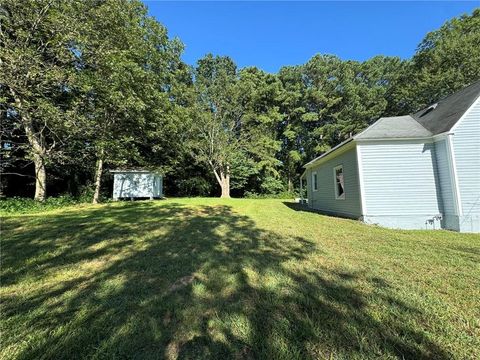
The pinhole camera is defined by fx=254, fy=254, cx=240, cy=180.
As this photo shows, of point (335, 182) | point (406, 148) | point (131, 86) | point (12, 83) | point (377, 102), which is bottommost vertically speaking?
point (335, 182)

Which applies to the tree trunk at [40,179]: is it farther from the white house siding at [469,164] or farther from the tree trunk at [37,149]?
the white house siding at [469,164]

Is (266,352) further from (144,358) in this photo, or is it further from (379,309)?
(379,309)

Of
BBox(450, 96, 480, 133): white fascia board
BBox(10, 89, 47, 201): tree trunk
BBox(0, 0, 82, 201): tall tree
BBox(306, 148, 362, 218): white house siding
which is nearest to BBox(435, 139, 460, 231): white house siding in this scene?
BBox(450, 96, 480, 133): white fascia board

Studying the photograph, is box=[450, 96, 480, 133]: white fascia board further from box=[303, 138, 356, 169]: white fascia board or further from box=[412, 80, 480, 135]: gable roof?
box=[303, 138, 356, 169]: white fascia board

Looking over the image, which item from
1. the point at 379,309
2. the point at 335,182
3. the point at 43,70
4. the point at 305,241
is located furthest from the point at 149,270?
the point at 43,70

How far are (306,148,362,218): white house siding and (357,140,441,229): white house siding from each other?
507mm

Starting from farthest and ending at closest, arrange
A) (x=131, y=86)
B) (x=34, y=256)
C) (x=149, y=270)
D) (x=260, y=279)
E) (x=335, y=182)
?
(x=131, y=86), (x=335, y=182), (x=34, y=256), (x=149, y=270), (x=260, y=279)

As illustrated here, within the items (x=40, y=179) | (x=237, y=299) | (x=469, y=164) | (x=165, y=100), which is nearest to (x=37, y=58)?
(x=40, y=179)

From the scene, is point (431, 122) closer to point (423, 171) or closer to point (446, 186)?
point (423, 171)

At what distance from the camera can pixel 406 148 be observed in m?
9.00

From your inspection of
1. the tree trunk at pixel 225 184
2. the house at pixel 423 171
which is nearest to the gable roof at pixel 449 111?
the house at pixel 423 171

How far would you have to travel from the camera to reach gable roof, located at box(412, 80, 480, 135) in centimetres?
831

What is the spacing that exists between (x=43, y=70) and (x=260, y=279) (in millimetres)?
13079

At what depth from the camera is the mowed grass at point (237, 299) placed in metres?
2.11
